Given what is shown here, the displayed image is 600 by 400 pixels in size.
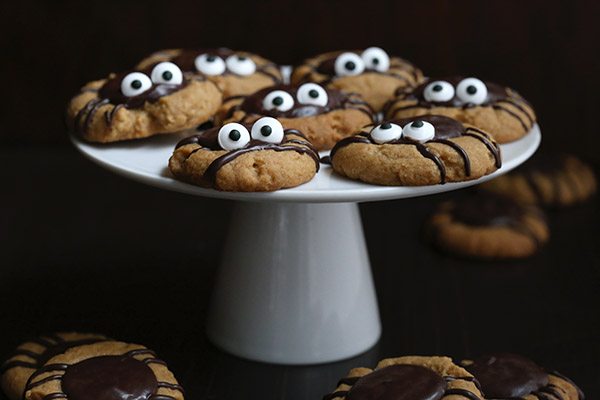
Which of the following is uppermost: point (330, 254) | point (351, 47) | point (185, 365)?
point (351, 47)

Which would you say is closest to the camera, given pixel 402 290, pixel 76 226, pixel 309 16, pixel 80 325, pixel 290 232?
pixel 290 232

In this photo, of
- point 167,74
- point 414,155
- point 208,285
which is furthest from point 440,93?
point 208,285

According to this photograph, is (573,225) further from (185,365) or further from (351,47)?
(185,365)

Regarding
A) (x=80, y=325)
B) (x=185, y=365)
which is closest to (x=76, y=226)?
(x=80, y=325)

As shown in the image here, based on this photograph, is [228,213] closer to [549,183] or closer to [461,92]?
[549,183]

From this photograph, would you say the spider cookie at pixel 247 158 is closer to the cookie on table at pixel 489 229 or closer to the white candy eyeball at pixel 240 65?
the white candy eyeball at pixel 240 65

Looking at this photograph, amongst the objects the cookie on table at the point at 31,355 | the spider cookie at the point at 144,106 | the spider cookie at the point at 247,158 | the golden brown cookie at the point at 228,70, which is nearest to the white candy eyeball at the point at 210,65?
the golden brown cookie at the point at 228,70
